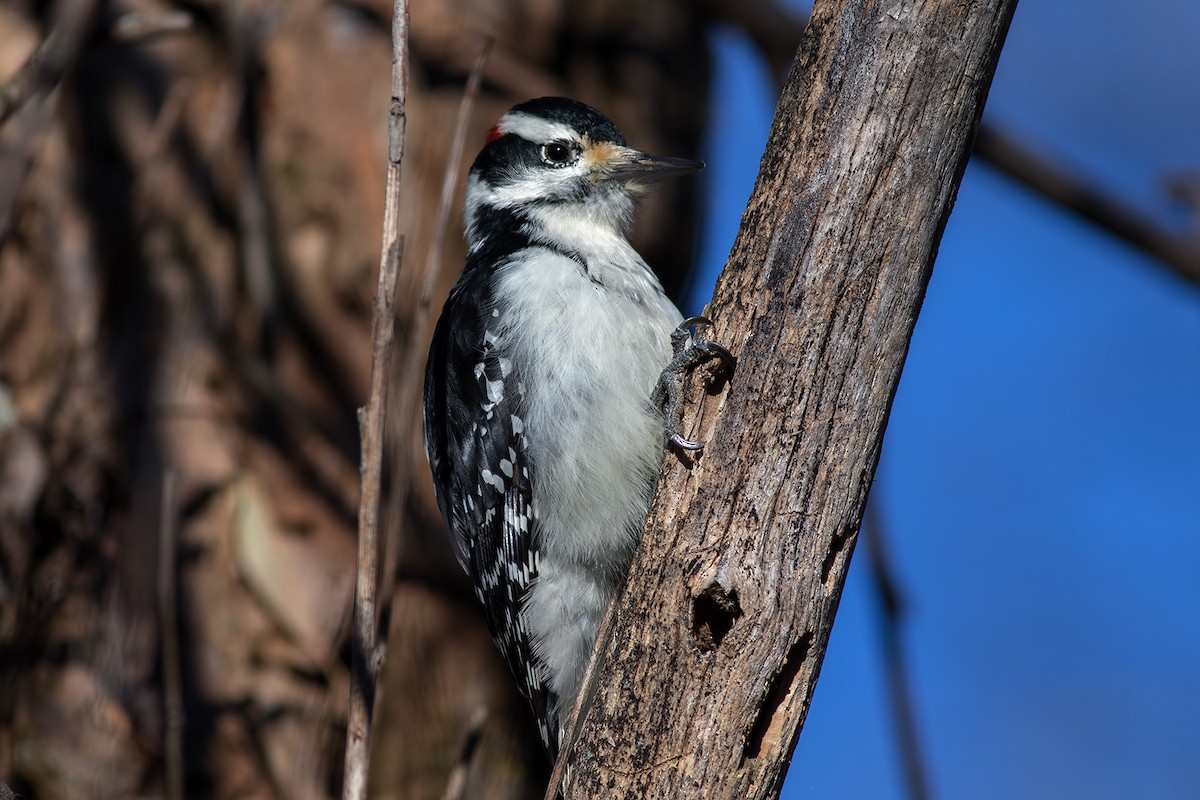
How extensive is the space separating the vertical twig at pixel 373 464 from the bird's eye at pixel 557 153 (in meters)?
1.77

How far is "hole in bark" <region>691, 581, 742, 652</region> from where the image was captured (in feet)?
6.70

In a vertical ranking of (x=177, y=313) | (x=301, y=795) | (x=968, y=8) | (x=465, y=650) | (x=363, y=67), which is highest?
(x=968, y=8)

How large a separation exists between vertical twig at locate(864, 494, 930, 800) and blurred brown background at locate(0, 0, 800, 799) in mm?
1293

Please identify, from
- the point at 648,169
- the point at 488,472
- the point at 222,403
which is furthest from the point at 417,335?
the point at 222,403

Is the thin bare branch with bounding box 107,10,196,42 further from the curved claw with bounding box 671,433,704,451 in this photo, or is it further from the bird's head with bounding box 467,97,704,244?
the curved claw with bounding box 671,433,704,451

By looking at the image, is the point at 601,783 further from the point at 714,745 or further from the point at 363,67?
the point at 363,67

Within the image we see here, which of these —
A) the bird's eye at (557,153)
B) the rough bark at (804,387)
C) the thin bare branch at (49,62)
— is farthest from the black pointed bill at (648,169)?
the thin bare branch at (49,62)

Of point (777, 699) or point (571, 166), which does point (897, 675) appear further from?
point (571, 166)

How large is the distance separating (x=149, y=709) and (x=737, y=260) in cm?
242

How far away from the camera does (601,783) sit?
6.86 feet

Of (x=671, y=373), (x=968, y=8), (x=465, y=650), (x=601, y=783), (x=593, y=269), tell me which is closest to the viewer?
(x=968, y=8)

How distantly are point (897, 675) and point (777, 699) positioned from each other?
148cm

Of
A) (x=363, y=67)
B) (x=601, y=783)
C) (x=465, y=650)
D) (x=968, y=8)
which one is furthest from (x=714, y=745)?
(x=363, y=67)

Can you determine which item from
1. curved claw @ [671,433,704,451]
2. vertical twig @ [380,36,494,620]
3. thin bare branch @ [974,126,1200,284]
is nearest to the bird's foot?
curved claw @ [671,433,704,451]
